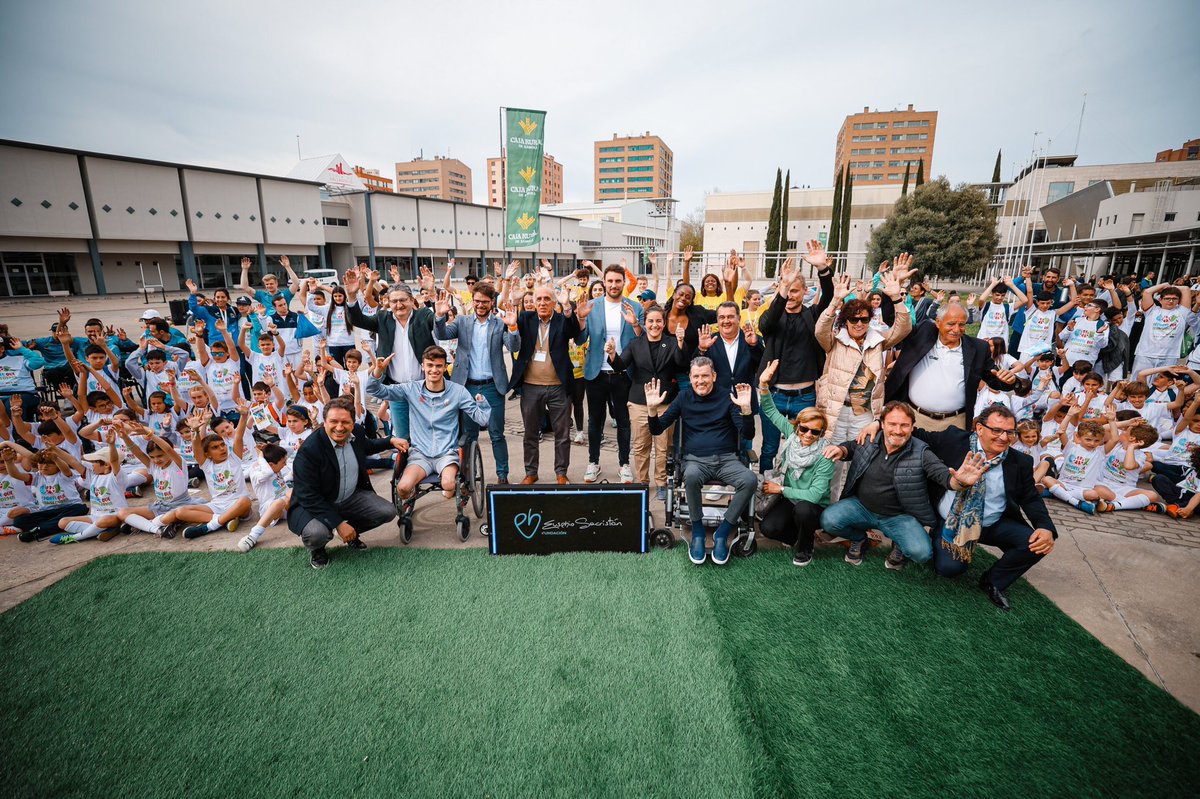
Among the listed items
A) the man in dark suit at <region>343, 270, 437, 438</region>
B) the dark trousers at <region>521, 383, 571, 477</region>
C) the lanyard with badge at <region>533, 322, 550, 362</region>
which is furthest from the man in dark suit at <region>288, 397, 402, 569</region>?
the lanyard with badge at <region>533, 322, 550, 362</region>

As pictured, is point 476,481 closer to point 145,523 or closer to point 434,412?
point 434,412

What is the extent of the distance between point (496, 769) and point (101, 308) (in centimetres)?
2812

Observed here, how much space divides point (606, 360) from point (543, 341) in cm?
77

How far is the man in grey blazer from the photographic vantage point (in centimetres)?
495

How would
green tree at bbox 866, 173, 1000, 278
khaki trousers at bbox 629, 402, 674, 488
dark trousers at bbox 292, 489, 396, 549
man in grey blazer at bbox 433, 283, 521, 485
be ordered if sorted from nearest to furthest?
dark trousers at bbox 292, 489, 396, 549 < khaki trousers at bbox 629, 402, 674, 488 < man in grey blazer at bbox 433, 283, 521, 485 < green tree at bbox 866, 173, 1000, 278

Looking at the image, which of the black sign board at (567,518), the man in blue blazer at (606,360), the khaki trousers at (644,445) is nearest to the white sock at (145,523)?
the black sign board at (567,518)

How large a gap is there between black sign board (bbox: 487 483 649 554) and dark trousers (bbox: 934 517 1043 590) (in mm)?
2169

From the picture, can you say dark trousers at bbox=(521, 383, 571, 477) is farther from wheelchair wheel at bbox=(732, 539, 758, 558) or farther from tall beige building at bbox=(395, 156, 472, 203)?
tall beige building at bbox=(395, 156, 472, 203)

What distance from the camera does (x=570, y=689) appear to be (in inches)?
112

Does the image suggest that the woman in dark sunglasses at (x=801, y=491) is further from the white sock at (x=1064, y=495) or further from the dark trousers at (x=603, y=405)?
the white sock at (x=1064, y=495)

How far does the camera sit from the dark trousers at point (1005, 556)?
3.44 metres

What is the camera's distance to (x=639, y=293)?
8.69 metres

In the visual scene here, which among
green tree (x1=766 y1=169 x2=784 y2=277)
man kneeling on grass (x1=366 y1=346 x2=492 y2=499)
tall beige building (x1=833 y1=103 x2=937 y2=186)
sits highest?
tall beige building (x1=833 y1=103 x2=937 y2=186)

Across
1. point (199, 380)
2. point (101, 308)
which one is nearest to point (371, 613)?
point (199, 380)
